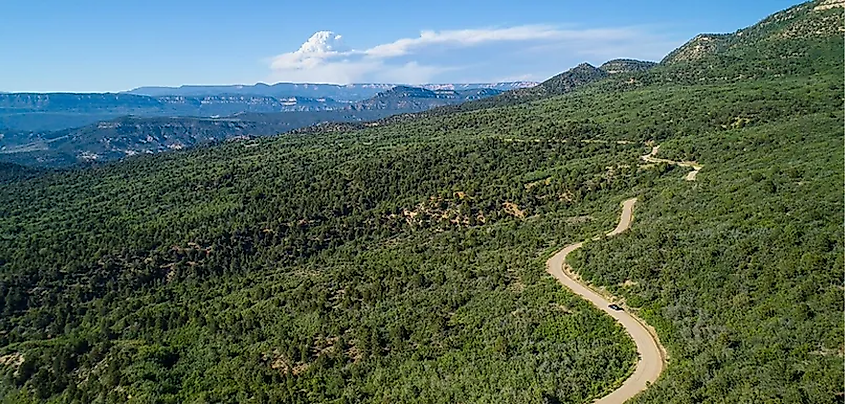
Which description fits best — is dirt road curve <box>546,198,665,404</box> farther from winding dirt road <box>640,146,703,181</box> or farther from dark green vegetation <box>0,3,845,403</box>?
winding dirt road <box>640,146,703,181</box>

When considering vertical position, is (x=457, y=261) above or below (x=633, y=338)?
below

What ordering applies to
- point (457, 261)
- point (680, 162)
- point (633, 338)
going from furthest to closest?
point (680, 162), point (457, 261), point (633, 338)

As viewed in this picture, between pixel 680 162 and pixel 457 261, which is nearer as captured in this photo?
pixel 457 261

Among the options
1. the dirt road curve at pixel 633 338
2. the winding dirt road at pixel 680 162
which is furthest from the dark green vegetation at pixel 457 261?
the winding dirt road at pixel 680 162

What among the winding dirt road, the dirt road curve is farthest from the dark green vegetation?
the winding dirt road

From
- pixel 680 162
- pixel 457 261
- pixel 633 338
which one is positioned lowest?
pixel 457 261

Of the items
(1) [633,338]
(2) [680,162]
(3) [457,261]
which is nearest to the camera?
(1) [633,338]

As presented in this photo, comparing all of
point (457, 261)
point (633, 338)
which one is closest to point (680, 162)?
point (457, 261)

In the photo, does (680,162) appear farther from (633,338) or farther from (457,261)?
(633,338)
